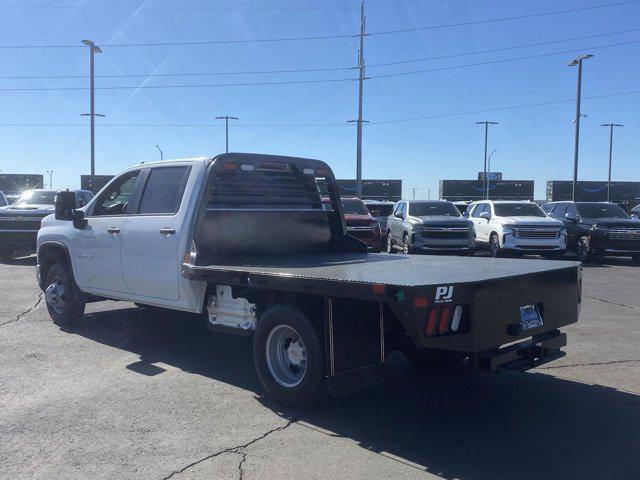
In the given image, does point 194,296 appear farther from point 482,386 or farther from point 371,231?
point 371,231

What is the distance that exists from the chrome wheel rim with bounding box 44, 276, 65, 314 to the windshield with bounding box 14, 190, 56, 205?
9.33 m

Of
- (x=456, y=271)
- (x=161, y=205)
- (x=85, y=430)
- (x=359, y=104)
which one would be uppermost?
(x=359, y=104)

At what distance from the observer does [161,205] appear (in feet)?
21.6

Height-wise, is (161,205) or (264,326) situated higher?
(161,205)

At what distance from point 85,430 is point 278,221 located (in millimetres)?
3045

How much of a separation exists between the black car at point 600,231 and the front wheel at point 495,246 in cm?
225

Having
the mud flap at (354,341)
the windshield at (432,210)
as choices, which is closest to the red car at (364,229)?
the windshield at (432,210)

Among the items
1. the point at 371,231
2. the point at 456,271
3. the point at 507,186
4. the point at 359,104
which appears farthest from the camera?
the point at 507,186

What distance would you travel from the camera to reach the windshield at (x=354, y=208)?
16.9m

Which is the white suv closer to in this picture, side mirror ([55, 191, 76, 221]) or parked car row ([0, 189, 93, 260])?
parked car row ([0, 189, 93, 260])

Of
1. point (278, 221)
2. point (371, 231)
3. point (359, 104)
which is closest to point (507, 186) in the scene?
point (359, 104)

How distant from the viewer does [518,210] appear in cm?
1852

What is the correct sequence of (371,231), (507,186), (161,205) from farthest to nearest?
(507,186)
(371,231)
(161,205)

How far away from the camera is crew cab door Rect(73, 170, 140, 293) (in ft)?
22.9
